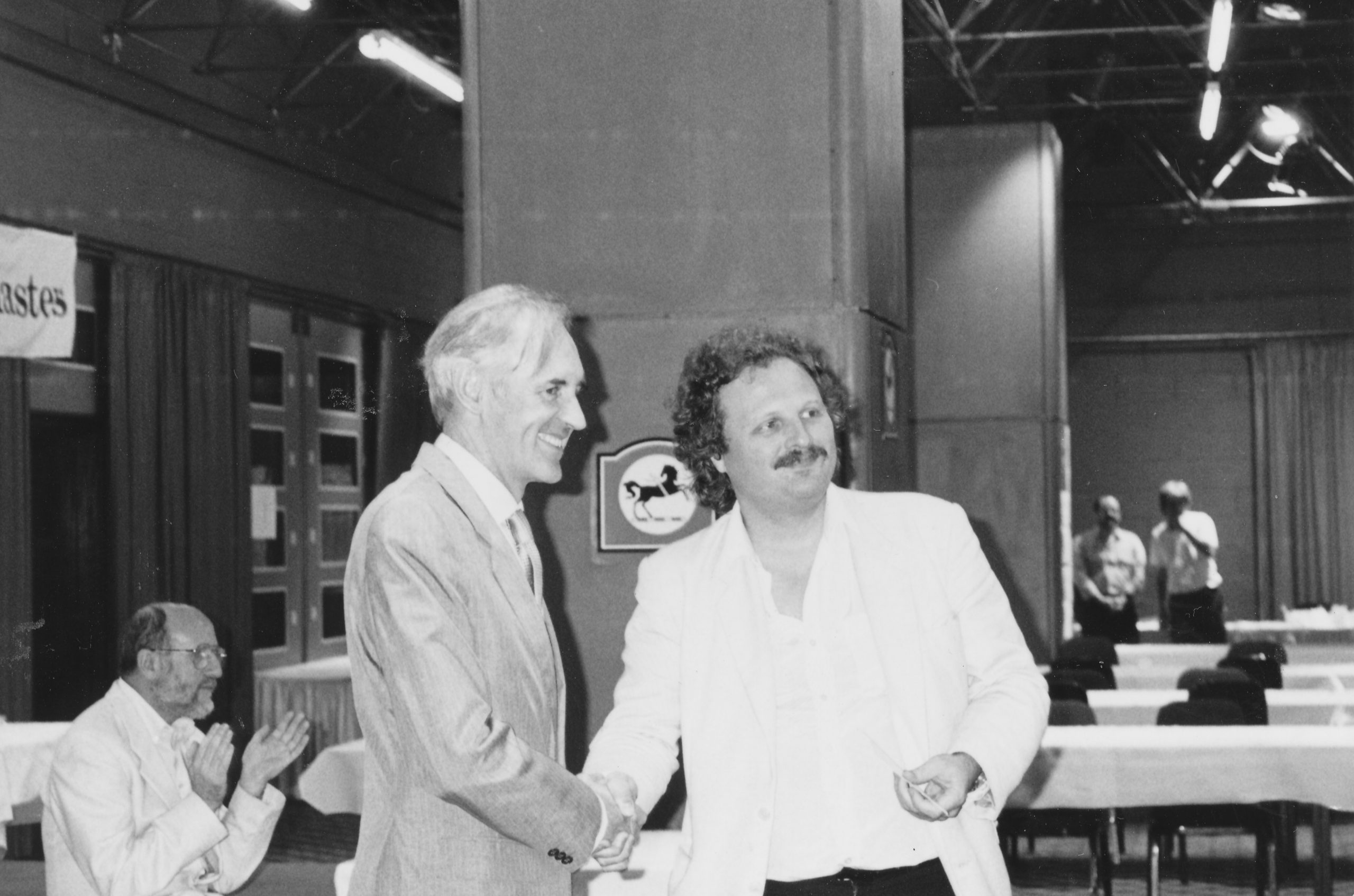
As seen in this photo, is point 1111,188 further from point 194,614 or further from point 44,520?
point 194,614

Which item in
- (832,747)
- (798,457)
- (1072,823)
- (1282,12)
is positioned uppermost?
(1282,12)

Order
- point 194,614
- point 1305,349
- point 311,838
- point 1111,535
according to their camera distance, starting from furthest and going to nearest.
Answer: point 1305,349 < point 1111,535 < point 311,838 < point 194,614

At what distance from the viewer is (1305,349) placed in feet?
65.1

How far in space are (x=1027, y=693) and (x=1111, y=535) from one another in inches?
453

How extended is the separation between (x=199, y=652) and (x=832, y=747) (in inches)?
68.9

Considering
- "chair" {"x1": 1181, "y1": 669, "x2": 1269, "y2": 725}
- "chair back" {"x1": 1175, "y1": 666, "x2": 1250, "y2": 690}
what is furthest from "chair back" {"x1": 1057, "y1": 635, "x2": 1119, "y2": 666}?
"chair" {"x1": 1181, "y1": 669, "x2": 1269, "y2": 725}

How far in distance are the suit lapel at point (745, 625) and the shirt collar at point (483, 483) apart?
0.46 m

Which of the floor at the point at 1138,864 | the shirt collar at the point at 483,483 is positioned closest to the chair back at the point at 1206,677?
the floor at the point at 1138,864

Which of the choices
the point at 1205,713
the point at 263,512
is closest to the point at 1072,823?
the point at 1205,713

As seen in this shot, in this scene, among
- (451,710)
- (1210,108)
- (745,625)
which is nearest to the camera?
(451,710)

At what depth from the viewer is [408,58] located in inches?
442

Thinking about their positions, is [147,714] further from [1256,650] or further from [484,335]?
[1256,650]

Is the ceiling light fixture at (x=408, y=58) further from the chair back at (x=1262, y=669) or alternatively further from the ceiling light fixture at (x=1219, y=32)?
the chair back at (x=1262, y=669)

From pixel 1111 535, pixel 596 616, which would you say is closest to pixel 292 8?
pixel 1111 535
